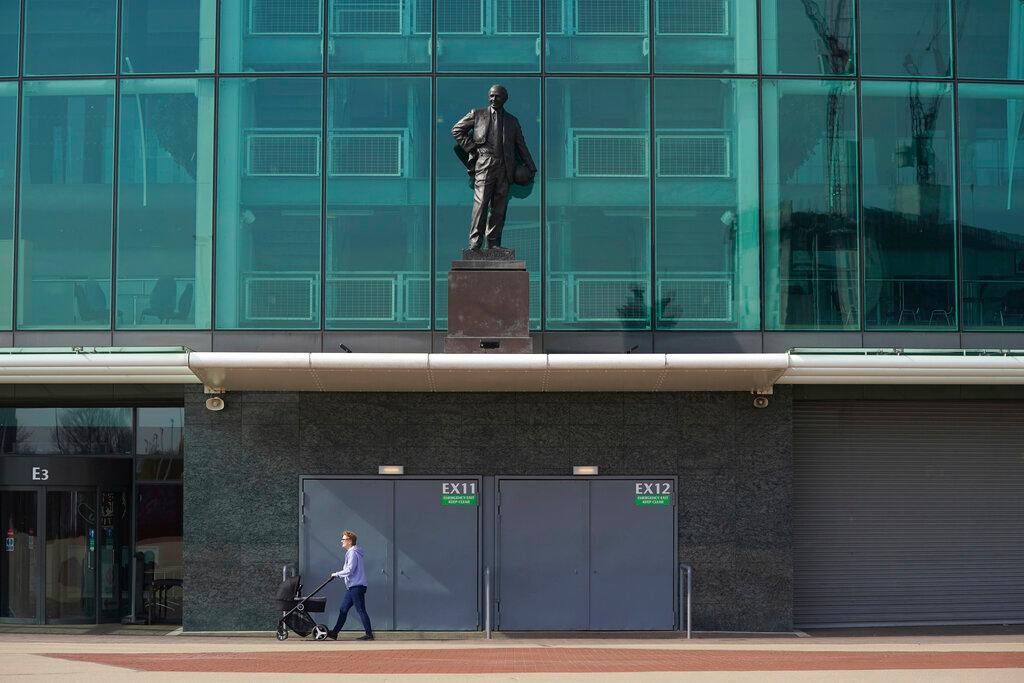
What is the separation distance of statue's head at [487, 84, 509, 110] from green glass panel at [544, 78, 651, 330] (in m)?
1.00

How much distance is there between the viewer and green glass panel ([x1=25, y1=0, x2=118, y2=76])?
67.0ft

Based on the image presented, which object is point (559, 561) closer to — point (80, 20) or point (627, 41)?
point (627, 41)

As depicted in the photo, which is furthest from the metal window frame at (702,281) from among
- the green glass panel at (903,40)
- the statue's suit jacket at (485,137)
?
the green glass panel at (903,40)

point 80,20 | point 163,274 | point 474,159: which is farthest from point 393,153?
point 80,20

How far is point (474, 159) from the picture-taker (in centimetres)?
1975

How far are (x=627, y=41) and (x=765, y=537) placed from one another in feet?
25.3

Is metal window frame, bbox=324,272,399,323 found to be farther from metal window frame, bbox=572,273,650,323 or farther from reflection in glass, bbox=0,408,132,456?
reflection in glass, bbox=0,408,132,456

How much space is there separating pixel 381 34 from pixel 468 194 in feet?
9.12

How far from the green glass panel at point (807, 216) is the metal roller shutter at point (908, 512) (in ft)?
4.93

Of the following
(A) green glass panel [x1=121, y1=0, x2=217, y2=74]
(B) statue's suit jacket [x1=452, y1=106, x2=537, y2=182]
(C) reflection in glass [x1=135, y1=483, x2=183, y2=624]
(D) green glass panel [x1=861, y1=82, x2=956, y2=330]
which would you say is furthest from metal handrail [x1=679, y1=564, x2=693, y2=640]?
(A) green glass panel [x1=121, y1=0, x2=217, y2=74]

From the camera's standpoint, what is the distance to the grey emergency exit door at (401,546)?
19.8 meters

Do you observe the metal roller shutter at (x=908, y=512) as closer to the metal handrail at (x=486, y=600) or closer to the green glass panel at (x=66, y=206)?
the metal handrail at (x=486, y=600)

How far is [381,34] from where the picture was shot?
2028cm

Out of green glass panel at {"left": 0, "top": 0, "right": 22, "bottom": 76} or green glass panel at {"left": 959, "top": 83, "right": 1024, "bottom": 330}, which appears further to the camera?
green glass panel at {"left": 0, "top": 0, "right": 22, "bottom": 76}
